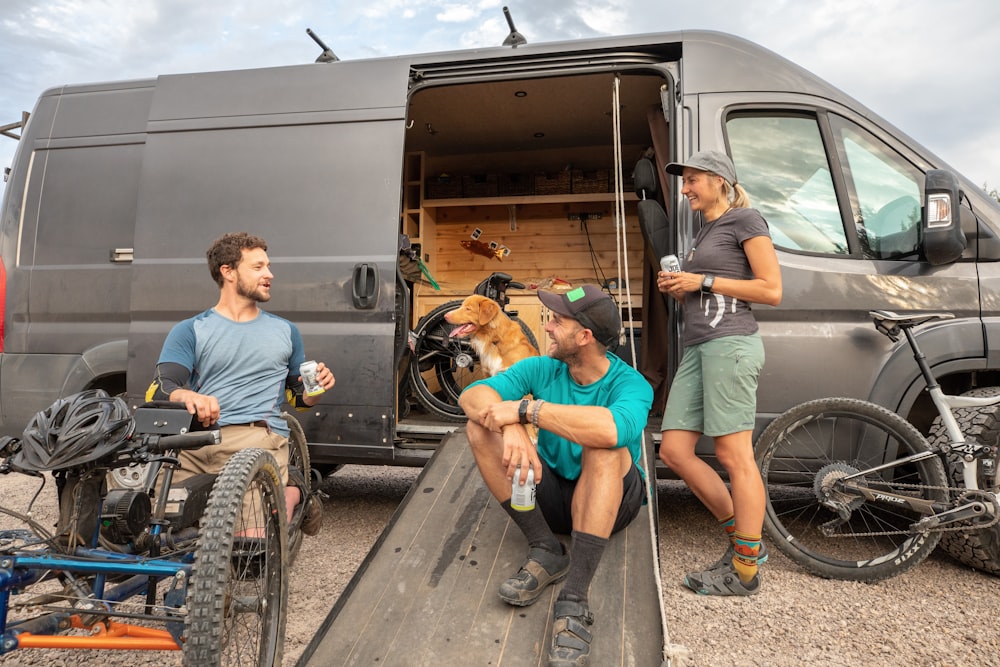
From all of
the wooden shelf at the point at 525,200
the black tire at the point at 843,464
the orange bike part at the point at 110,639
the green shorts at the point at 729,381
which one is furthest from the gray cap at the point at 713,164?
the wooden shelf at the point at 525,200

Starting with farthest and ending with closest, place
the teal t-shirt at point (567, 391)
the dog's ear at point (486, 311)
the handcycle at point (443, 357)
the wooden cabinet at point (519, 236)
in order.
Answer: the wooden cabinet at point (519, 236), the handcycle at point (443, 357), the dog's ear at point (486, 311), the teal t-shirt at point (567, 391)

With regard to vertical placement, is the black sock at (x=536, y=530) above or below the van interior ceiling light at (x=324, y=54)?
below

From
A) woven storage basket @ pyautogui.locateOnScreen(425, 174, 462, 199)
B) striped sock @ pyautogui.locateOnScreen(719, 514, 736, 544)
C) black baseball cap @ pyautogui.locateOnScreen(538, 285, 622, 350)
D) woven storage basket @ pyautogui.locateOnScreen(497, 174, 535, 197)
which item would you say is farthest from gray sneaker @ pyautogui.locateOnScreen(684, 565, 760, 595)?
woven storage basket @ pyautogui.locateOnScreen(425, 174, 462, 199)

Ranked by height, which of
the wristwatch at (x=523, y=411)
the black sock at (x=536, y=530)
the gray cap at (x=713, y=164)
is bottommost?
the black sock at (x=536, y=530)

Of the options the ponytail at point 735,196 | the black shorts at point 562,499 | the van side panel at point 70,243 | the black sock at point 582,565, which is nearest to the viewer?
→ the black sock at point 582,565

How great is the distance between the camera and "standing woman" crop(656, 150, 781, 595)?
2418 mm

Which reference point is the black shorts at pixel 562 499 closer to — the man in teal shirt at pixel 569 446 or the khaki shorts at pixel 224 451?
the man in teal shirt at pixel 569 446

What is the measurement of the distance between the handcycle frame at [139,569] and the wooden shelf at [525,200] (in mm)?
4200

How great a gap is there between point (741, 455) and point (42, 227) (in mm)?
3837

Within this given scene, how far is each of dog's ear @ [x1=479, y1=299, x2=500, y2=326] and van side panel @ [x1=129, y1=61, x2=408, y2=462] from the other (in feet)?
3.06

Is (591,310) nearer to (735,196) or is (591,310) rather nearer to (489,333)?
(735,196)

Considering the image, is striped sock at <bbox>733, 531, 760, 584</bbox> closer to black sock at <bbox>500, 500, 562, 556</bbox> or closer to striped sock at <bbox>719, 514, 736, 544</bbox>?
striped sock at <bbox>719, 514, 736, 544</bbox>

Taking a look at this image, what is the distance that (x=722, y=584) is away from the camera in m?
2.49

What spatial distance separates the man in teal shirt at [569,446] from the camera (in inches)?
77.7
